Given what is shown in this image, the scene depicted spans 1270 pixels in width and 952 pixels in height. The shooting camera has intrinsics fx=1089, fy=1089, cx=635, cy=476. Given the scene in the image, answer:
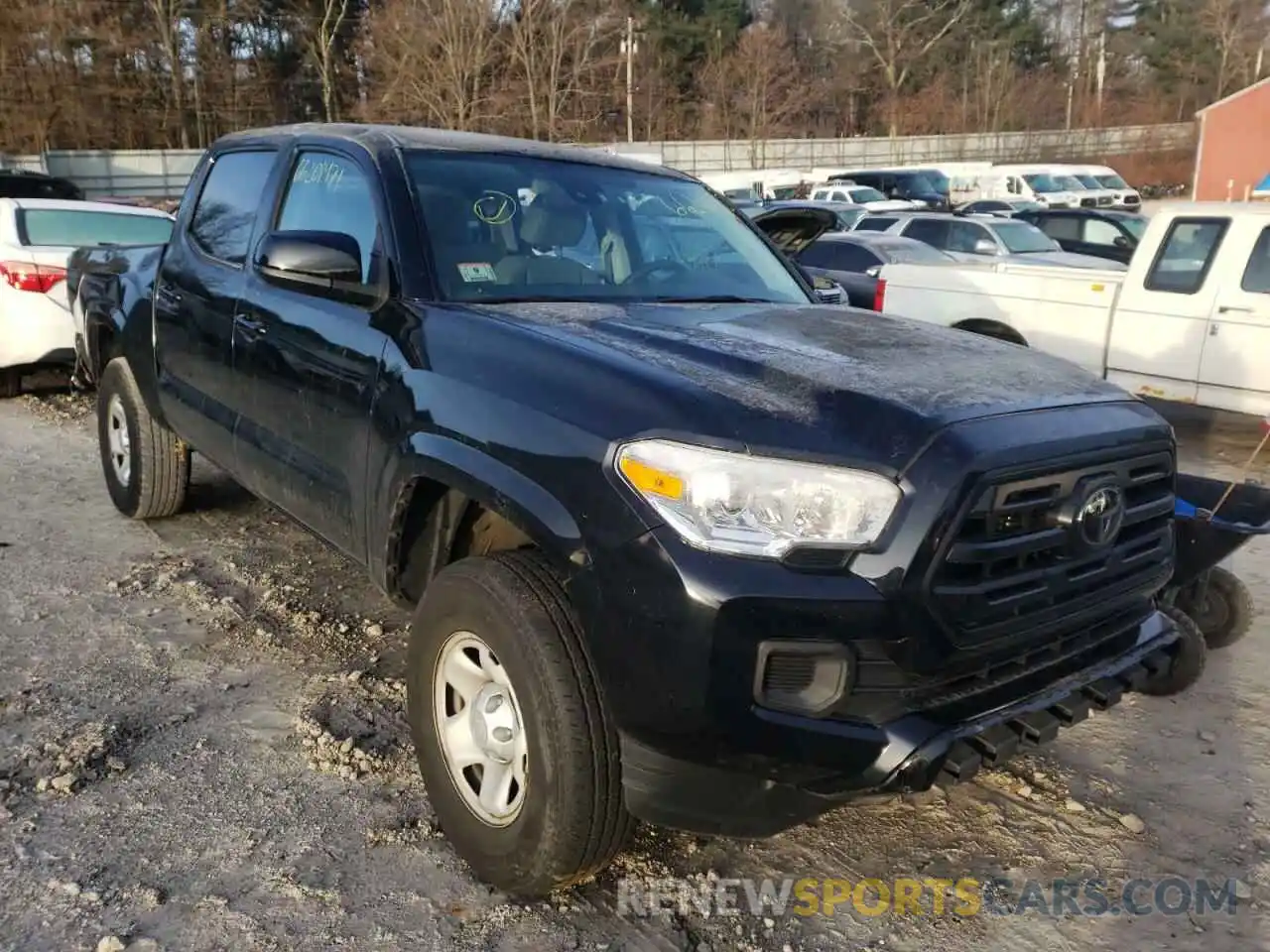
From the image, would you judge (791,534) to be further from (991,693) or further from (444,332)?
(444,332)

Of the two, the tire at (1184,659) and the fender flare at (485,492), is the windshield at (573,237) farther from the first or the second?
the tire at (1184,659)

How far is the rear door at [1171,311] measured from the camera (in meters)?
8.02

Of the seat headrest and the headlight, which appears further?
the seat headrest

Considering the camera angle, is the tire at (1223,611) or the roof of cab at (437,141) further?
the tire at (1223,611)

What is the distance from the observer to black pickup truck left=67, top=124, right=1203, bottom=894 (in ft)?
7.57

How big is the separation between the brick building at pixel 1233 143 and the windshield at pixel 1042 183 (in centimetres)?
1362

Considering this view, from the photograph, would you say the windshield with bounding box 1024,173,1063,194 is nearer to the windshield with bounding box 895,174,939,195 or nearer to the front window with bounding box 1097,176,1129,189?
the front window with bounding box 1097,176,1129,189

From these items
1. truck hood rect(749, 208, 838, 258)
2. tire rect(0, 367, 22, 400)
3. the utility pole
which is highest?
the utility pole

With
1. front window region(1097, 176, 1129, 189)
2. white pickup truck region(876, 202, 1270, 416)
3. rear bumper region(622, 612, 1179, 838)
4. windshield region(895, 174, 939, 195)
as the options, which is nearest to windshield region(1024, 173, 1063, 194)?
front window region(1097, 176, 1129, 189)

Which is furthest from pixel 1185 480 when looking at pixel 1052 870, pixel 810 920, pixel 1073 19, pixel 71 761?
pixel 1073 19

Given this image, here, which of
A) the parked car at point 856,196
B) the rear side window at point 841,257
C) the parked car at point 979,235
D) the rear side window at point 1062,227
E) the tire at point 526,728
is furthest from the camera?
the parked car at point 856,196

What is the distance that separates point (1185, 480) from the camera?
13.3 ft

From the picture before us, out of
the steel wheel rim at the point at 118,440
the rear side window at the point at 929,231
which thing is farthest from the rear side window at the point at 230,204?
the rear side window at the point at 929,231

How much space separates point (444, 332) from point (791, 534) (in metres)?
1.24
